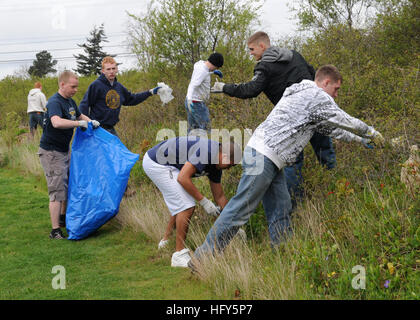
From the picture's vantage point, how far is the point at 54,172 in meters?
5.66

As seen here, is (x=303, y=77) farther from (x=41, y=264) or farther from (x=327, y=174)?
(x=41, y=264)

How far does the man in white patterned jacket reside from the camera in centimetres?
371

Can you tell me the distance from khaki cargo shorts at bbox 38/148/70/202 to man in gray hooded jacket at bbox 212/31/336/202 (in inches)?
89.4

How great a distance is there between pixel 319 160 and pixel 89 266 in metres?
2.53

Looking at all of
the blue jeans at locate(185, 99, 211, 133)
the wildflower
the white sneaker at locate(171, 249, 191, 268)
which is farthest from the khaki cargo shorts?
the wildflower

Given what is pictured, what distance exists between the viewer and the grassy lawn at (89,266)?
381cm

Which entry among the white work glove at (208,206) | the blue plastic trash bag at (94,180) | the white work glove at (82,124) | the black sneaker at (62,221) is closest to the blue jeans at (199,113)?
the blue plastic trash bag at (94,180)

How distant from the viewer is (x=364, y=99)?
19.1ft

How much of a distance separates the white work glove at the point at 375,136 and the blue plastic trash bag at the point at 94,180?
2.84m

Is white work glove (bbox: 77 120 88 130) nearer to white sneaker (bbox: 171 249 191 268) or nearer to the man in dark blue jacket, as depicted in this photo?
the man in dark blue jacket

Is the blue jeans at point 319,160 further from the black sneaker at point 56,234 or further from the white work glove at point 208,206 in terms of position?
the black sneaker at point 56,234

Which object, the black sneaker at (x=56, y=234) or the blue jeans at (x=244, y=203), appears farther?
the black sneaker at (x=56, y=234)

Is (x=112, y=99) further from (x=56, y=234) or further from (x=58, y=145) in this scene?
(x=56, y=234)

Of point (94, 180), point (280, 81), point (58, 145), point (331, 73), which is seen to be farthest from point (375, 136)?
point (58, 145)
